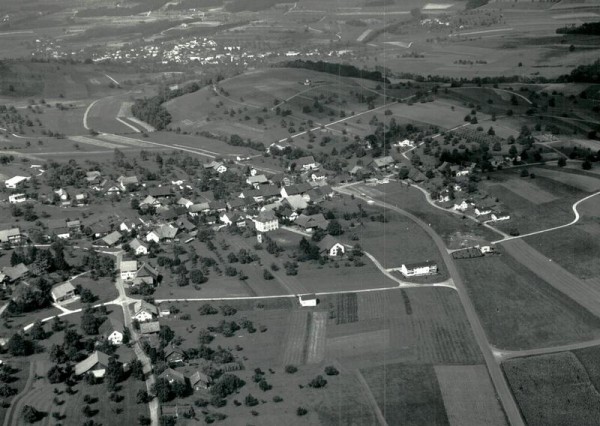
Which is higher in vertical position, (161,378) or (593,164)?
(161,378)

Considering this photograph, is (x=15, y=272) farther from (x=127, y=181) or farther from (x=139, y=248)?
(x=127, y=181)

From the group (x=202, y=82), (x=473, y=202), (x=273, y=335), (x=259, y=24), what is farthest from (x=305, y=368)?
(x=259, y=24)

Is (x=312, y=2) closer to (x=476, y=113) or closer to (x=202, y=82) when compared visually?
(x=202, y=82)

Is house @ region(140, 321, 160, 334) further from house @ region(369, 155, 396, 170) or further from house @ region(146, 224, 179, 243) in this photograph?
house @ region(369, 155, 396, 170)

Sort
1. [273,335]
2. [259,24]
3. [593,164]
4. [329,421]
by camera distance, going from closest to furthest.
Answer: [329,421], [273,335], [593,164], [259,24]

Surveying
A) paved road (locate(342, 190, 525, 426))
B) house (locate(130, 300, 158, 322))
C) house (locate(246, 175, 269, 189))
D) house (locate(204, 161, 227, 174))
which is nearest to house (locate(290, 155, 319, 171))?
house (locate(246, 175, 269, 189))
